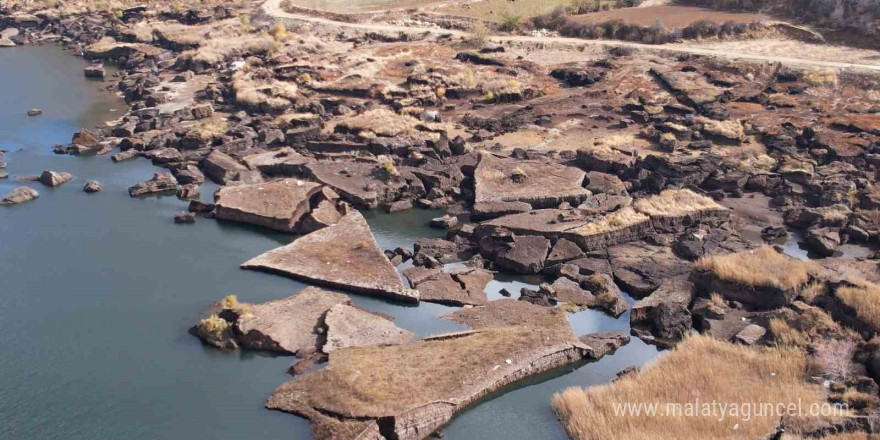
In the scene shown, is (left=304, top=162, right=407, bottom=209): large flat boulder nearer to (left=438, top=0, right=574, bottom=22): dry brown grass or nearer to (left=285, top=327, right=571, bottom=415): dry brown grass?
(left=285, top=327, right=571, bottom=415): dry brown grass

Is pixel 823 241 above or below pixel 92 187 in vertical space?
above

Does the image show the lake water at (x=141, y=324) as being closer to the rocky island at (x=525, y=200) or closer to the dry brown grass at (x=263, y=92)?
the rocky island at (x=525, y=200)

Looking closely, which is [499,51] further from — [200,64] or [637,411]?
[637,411]

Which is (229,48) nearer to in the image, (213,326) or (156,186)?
(156,186)

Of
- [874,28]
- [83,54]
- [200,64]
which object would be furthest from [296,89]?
[874,28]

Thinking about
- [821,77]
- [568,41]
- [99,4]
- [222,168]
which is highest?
[99,4]

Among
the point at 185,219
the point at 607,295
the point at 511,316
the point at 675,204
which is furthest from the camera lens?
the point at 185,219

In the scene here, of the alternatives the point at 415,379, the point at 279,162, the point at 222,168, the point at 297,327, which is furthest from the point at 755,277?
the point at 222,168
